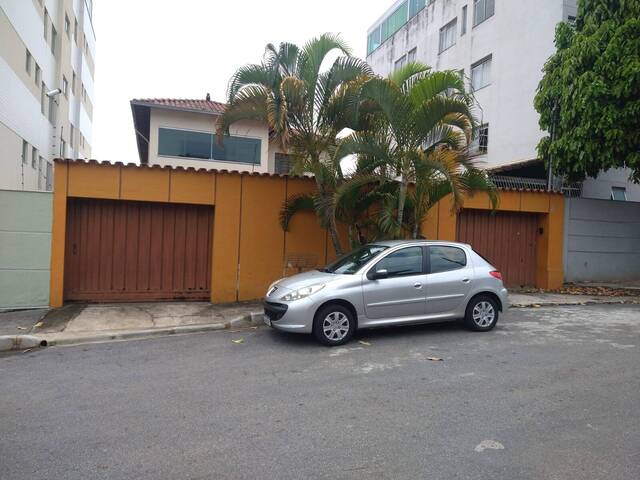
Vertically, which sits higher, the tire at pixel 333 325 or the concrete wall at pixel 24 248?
the concrete wall at pixel 24 248

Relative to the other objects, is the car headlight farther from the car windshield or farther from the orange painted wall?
the orange painted wall

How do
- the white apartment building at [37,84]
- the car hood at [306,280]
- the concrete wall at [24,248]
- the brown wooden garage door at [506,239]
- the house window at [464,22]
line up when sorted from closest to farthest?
the car hood at [306,280] < the concrete wall at [24,248] < the brown wooden garage door at [506,239] < the white apartment building at [37,84] < the house window at [464,22]

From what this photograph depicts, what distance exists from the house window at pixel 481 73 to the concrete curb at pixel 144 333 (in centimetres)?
1803

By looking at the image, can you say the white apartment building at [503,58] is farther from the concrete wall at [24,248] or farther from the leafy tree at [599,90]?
the concrete wall at [24,248]

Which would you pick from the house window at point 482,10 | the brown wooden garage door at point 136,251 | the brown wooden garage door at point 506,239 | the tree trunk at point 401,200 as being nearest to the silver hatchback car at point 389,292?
the tree trunk at point 401,200

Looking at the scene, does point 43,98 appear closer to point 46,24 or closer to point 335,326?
point 46,24

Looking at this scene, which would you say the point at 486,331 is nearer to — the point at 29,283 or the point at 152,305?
the point at 152,305

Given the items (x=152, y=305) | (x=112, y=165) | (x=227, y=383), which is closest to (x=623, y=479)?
(x=227, y=383)

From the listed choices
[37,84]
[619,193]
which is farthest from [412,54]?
[37,84]

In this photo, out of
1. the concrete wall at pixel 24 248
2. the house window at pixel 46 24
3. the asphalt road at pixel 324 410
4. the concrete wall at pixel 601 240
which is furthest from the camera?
the house window at pixel 46 24

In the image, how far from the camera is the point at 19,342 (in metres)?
7.30

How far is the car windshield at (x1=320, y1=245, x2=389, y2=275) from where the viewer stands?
7.81 meters

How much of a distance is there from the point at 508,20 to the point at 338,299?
1856cm

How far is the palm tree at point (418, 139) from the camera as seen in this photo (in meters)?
9.03
